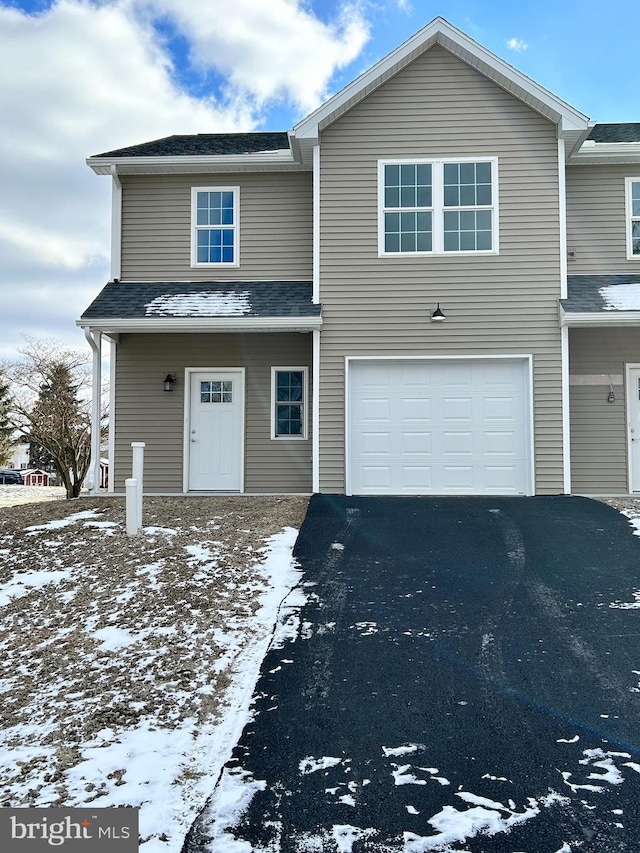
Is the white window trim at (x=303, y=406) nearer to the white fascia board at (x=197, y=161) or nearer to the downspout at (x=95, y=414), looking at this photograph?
the downspout at (x=95, y=414)

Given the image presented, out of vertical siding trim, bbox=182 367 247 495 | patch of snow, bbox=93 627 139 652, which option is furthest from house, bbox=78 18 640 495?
patch of snow, bbox=93 627 139 652

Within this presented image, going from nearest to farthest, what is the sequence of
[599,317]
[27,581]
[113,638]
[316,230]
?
[113,638] < [27,581] < [599,317] < [316,230]

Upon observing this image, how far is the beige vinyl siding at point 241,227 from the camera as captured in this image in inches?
415

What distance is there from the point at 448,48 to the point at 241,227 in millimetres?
4384

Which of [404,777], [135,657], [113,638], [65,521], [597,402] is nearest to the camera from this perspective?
[404,777]

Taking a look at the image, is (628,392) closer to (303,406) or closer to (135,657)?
(303,406)

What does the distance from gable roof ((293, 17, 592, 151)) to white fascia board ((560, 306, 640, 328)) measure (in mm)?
2822

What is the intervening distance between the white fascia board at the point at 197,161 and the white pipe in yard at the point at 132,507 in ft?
20.8

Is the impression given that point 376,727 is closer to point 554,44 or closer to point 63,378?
point 554,44

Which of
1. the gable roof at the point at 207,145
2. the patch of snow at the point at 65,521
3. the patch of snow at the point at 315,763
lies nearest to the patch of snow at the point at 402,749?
the patch of snow at the point at 315,763

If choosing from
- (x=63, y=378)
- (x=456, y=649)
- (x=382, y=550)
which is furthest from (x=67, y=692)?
(x=63, y=378)

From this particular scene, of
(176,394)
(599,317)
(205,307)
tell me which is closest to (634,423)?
(599,317)

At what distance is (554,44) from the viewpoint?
1174 centimetres

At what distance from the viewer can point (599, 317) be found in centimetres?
883
